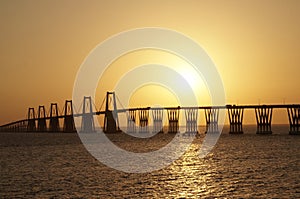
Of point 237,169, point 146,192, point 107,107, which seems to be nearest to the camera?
point 146,192

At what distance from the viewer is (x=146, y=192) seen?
134 feet

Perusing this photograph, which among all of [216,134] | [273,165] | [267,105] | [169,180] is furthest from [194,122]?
A: [169,180]

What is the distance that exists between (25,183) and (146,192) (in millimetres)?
14008

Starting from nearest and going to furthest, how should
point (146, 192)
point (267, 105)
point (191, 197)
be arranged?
point (191, 197) < point (146, 192) < point (267, 105)

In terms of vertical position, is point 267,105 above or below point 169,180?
above

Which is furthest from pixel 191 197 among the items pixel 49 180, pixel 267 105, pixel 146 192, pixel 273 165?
pixel 267 105

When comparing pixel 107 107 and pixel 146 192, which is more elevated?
pixel 107 107

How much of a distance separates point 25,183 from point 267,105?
11063 centimetres

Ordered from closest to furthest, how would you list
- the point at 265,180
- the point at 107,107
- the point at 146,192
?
1. the point at 146,192
2. the point at 265,180
3. the point at 107,107

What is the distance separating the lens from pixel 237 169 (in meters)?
59.3

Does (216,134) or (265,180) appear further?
(216,134)

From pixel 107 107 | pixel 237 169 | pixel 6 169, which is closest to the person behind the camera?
pixel 237 169

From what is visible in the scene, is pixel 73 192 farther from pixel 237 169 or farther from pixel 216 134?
pixel 216 134

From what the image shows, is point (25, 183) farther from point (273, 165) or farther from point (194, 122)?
point (194, 122)
